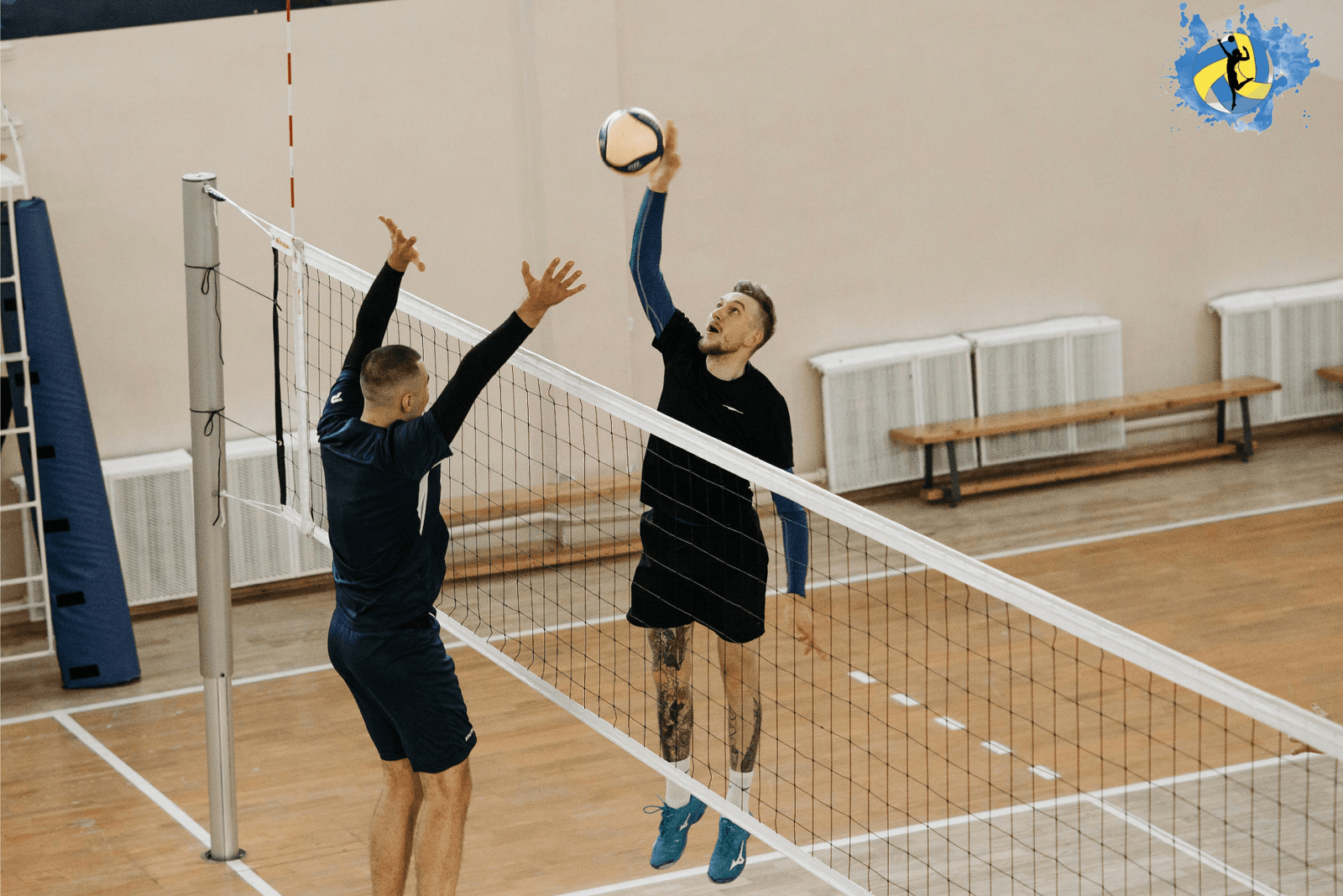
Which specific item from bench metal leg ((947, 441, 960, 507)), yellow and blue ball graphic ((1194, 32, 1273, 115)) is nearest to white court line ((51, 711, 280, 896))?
bench metal leg ((947, 441, 960, 507))

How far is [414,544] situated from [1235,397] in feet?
24.1

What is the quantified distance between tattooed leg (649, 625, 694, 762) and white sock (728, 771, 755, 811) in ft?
0.50

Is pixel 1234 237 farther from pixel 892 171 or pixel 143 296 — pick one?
pixel 143 296

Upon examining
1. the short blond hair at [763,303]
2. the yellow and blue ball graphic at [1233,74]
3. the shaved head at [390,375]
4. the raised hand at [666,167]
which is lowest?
the shaved head at [390,375]

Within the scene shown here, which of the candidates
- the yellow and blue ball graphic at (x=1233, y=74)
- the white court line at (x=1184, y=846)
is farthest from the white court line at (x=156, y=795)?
the yellow and blue ball graphic at (x=1233, y=74)

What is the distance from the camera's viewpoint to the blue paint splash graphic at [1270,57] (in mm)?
9648

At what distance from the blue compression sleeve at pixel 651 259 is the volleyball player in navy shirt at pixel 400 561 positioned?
1.20 feet

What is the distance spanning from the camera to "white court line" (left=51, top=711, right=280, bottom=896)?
5520 millimetres

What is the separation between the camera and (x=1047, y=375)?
9.70 metres

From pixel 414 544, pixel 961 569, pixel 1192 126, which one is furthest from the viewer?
pixel 1192 126

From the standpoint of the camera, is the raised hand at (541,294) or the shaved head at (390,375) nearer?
the raised hand at (541,294)

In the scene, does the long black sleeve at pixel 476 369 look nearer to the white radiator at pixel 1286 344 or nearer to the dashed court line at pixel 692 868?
the dashed court line at pixel 692 868

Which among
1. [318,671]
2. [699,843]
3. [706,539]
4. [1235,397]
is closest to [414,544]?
[706,539]

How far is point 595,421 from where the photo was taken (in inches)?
337
